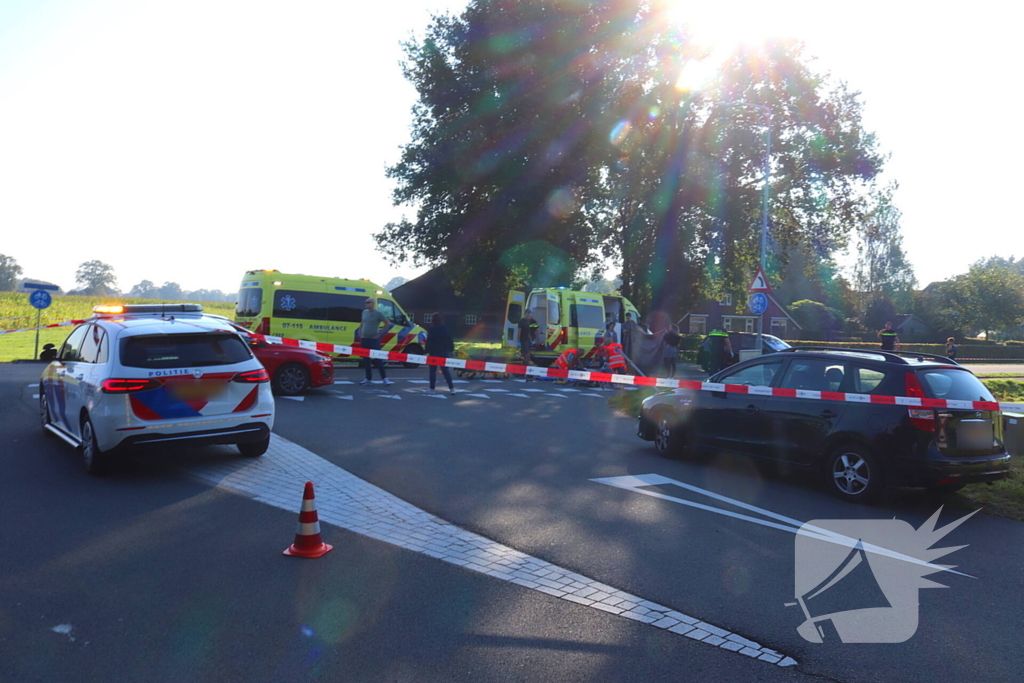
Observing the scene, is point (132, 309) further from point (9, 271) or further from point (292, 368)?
point (9, 271)

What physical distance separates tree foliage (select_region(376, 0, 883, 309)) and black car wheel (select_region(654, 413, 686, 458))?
70.6 feet

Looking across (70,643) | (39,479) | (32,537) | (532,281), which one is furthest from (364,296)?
(70,643)

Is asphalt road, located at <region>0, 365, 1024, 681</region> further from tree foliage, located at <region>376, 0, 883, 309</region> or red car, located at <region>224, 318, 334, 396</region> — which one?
tree foliage, located at <region>376, 0, 883, 309</region>

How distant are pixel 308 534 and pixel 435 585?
1.07m

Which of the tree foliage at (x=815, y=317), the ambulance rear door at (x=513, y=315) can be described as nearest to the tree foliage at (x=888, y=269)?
the tree foliage at (x=815, y=317)

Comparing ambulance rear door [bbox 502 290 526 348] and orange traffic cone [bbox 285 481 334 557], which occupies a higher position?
ambulance rear door [bbox 502 290 526 348]

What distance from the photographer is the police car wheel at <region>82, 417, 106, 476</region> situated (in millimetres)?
7508

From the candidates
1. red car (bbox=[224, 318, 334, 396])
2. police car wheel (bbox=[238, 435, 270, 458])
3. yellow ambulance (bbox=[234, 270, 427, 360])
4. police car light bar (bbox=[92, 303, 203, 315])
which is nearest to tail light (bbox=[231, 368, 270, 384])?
police car wheel (bbox=[238, 435, 270, 458])

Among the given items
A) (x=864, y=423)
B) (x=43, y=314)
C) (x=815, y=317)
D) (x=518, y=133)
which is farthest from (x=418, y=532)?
(x=815, y=317)

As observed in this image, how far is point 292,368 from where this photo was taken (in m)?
15.0

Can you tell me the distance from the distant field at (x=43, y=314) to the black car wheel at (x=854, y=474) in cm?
2627

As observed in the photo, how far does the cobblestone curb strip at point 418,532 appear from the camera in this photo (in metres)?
4.36

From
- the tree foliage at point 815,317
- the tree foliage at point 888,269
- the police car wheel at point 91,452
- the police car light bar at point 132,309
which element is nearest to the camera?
the police car wheel at point 91,452

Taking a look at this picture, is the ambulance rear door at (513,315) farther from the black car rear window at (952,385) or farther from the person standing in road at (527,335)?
the black car rear window at (952,385)
